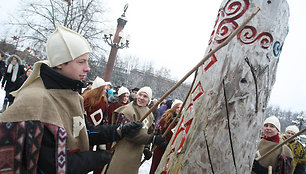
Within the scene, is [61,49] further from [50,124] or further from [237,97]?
[237,97]

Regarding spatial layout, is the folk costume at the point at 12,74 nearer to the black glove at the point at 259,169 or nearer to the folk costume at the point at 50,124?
the folk costume at the point at 50,124

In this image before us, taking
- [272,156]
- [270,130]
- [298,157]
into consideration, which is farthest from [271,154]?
[298,157]

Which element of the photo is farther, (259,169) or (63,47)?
(259,169)

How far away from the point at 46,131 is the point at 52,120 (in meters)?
0.07

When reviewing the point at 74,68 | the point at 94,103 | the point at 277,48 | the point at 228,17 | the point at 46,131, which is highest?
the point at 228,17

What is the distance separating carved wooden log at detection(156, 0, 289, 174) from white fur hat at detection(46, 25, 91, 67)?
0.96 m

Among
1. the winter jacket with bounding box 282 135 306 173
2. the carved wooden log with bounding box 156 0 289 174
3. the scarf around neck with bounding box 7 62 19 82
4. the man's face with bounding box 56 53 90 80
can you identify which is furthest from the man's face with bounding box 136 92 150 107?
the scarf around neck with bounding box 7 62 19 82

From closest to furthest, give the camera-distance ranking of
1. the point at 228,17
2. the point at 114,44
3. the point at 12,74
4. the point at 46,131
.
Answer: the point at 46,131 < the point at 228,17 < the point at 12,74 < the point at 114,44

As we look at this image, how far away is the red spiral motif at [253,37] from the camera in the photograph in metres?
1.21

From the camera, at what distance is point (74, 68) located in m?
1.39

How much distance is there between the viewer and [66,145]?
1165 mm

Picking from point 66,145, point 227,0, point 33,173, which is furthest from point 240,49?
point 33,173

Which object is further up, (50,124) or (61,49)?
(61,49)

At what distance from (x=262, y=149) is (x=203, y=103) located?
230 cm
